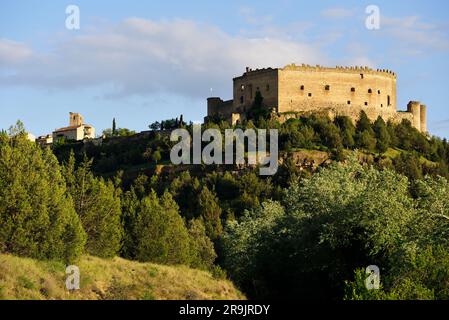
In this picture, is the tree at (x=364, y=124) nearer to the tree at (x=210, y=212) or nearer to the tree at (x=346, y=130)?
the tree at (x=346, y=130)

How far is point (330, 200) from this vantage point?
45.0 meters

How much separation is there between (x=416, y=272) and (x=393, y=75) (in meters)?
82.5

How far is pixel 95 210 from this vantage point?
5053 centimetres

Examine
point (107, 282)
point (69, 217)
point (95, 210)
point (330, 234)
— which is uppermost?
point (95, 210)

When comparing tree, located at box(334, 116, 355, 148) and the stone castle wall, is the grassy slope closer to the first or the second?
tree, located at box(334, 116, 355, 148)

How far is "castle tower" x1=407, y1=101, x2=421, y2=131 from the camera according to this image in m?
119

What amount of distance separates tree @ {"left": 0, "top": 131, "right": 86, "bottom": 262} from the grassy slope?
1.25 m

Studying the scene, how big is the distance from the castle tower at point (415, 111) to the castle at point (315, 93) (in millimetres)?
799

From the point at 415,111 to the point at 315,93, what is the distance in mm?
14378

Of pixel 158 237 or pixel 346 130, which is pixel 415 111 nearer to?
pixel 346 130

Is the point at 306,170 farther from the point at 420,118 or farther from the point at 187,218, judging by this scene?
the point at 420,118

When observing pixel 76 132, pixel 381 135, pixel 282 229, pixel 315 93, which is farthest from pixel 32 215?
pixel 76 132
